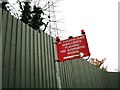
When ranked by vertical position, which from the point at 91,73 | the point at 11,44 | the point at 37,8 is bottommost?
the point at 91,73

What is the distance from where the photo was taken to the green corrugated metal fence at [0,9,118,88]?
4359 millimetres

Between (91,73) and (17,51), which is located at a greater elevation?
(17,51)

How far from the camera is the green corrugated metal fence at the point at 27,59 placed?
14.3ft

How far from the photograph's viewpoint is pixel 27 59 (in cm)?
501

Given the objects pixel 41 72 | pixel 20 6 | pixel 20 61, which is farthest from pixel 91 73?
pixel 20 6

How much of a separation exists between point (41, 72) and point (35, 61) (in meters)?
0.38

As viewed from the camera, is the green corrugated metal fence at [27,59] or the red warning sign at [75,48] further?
the red warning sign at [75,48]

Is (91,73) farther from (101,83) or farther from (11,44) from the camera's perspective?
(11,44)

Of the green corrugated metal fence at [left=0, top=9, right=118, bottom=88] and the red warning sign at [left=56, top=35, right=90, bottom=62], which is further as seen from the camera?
the red warning sign at [left=56, top=35, right=90, bottom=62]

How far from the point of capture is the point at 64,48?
17.4 feet

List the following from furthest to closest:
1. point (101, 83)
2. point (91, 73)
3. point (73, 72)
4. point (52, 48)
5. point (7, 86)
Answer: point (101, 83) → point (91, 73) → point (73, 72) → point (52, 48) → point (7, 86)

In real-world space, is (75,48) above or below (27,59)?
above

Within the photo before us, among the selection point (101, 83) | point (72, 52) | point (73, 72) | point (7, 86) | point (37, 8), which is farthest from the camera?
point (37, 8)

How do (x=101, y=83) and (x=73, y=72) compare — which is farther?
(x=101, y=83)
